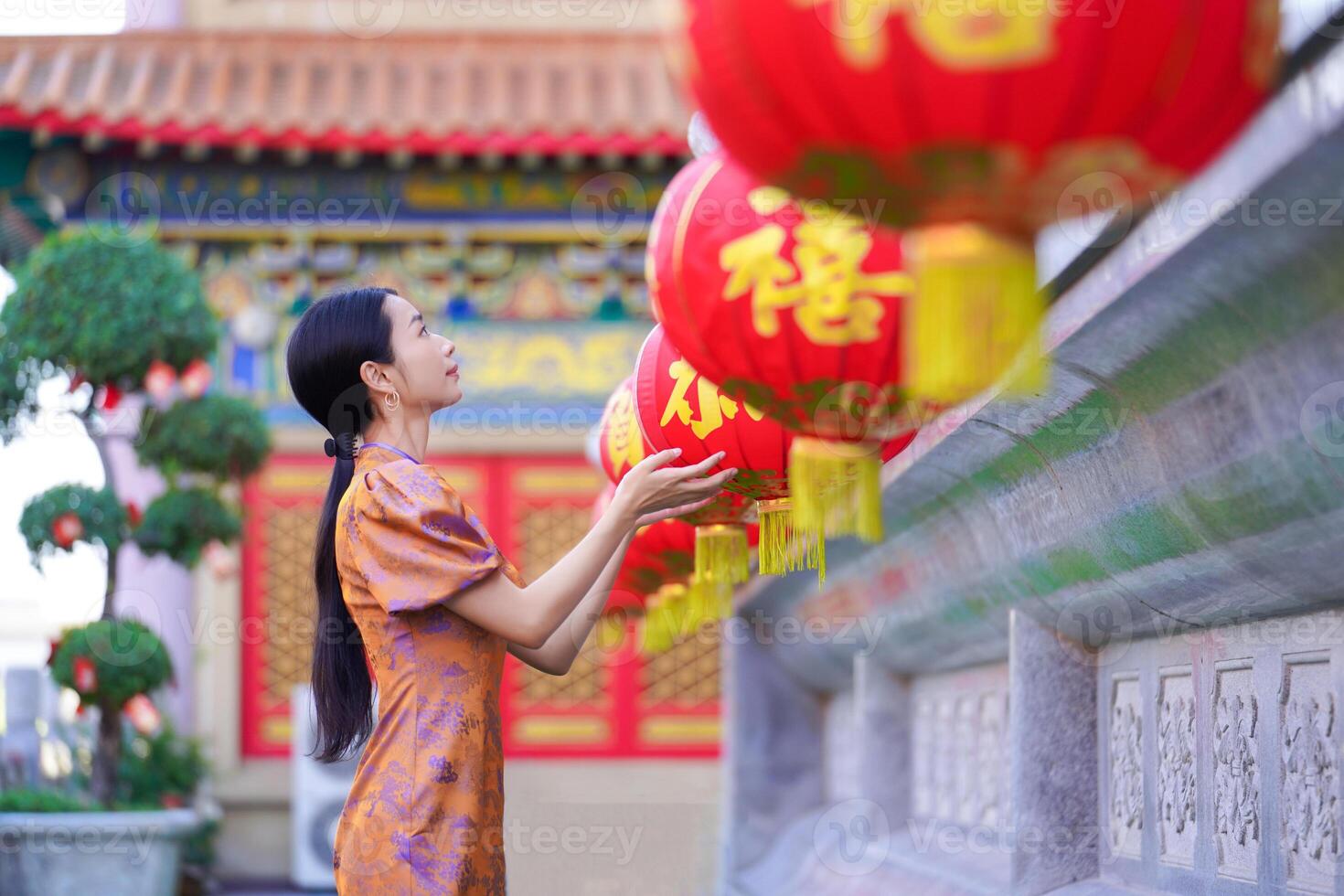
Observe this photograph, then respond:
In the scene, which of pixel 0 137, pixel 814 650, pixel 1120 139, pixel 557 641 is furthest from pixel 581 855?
pixel 1120 139

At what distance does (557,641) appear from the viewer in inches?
95.6

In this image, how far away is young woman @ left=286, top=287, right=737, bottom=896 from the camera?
211 centimetres

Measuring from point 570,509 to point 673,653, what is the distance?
0.88 meters

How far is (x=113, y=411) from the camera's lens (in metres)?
6.94

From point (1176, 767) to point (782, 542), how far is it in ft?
2.45

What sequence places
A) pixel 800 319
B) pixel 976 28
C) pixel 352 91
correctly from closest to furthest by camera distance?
pixel 976 28 < pixel 800 319 < pixel 352 91

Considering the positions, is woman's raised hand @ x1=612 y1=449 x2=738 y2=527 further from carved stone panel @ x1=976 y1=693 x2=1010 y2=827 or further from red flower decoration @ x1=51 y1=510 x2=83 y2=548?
red flower decoration @ x1=51 y1=510 x2=83 y2=548

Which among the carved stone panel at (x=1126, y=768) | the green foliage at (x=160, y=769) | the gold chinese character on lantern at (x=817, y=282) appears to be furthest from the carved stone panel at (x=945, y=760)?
the green foliage at (x=160, y=769)

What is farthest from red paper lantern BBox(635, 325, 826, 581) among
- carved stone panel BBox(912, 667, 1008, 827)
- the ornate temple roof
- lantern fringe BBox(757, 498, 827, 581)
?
the ornate temple roof

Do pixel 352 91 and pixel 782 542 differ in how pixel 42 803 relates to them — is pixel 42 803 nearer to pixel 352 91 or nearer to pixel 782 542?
pixel 352 91

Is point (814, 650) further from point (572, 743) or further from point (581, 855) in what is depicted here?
point (572, 743)

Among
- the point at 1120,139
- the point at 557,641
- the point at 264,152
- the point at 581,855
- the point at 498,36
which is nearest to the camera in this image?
the point at 1120,139

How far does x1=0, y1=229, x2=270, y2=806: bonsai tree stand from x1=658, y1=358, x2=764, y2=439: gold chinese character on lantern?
14.7 ft

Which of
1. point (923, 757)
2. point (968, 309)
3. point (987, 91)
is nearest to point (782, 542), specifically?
point (968, 309)
